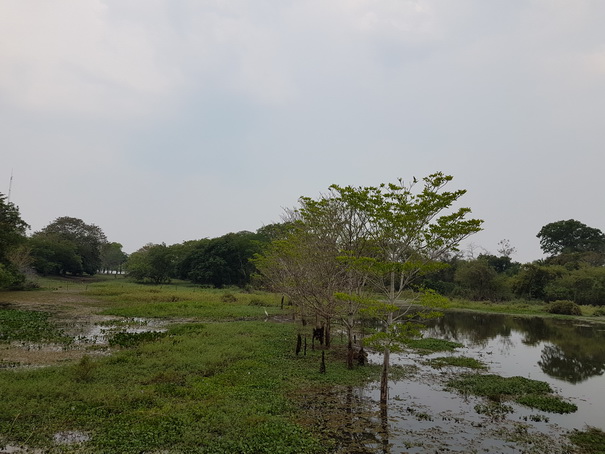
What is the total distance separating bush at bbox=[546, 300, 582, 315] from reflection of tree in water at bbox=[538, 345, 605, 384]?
31.6m

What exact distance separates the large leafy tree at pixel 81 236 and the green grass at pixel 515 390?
91485mm

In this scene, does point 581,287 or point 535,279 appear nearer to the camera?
point 581,287

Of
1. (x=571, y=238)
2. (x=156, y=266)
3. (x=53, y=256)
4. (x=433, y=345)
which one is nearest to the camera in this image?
(x=433, y=345)

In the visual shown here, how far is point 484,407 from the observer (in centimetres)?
1530

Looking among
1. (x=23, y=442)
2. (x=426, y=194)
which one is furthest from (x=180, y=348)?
(x=426, y=194)

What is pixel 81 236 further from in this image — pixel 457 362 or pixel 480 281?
pixel 457 362

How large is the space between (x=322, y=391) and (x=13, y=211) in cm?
5162

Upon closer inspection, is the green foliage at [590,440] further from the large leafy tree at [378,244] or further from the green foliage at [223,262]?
the green foliage at [223,262]

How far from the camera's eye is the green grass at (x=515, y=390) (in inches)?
627

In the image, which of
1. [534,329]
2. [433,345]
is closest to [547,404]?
[433,345]

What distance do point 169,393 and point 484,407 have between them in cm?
1221

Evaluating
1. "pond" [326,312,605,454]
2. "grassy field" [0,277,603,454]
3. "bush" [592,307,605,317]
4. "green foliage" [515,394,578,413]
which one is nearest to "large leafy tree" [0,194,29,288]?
"grassy field" [0,277,603,454]

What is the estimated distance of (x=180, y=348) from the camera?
67.1ft

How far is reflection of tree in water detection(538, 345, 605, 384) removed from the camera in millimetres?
22273
